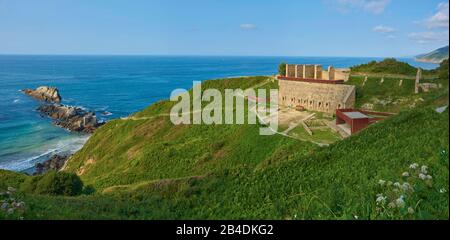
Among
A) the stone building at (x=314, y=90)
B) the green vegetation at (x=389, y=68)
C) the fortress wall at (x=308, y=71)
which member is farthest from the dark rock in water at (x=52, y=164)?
the green vegetation at (x=389, y=68)

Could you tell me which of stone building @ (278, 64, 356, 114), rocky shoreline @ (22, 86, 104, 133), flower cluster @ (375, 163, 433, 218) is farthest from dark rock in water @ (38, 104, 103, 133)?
flower cluster @ (375, 163, 433, 218)

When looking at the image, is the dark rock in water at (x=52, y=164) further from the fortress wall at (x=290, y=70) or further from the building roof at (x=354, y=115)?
the building roof at (x=354, y=115)

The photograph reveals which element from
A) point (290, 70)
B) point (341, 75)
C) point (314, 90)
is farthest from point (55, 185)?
point (341, 75)

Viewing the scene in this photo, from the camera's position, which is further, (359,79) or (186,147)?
(359,79)

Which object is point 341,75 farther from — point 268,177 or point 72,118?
point 72,118

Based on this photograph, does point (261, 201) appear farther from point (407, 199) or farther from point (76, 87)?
point (76, 87)
